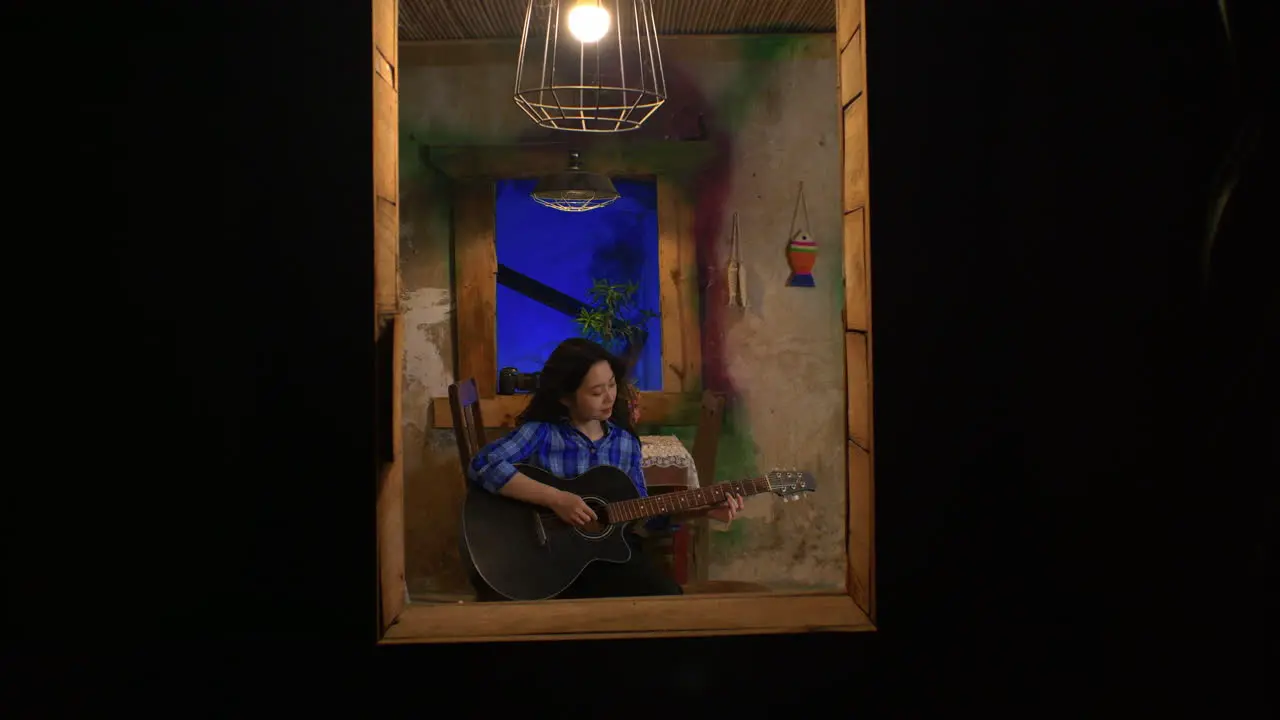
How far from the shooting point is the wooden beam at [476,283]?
477 centimetres

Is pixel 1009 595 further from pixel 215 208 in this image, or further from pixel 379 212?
pixel 215 208

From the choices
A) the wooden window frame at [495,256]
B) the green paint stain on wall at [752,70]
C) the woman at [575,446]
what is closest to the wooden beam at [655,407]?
the wooden window frame at [495,256]

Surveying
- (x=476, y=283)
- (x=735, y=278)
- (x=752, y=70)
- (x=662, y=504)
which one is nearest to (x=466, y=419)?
(x=476, y=283)

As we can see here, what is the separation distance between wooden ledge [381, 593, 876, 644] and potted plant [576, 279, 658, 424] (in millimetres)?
3249

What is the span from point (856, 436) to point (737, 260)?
3.22 meters

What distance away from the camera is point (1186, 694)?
1.50m

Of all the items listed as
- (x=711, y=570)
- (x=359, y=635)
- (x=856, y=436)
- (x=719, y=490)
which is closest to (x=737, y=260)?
(x=711, y=570)

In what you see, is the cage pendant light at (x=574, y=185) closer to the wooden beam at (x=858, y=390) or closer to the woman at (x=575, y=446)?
the woman at (x=575, y=446)

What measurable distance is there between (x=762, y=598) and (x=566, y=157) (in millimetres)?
3494

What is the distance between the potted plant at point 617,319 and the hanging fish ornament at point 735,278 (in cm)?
41

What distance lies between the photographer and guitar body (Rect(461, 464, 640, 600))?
2.82m

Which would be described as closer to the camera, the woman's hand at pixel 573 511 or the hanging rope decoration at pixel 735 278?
the woman's hand at pixel 573 511

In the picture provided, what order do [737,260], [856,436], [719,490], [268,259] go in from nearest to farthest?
1. [268,259]
2. [856,436]
3. [719,490]
4. [737,260]

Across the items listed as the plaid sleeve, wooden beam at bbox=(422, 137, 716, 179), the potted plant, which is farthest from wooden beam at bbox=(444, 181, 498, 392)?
the plaid sleeve
